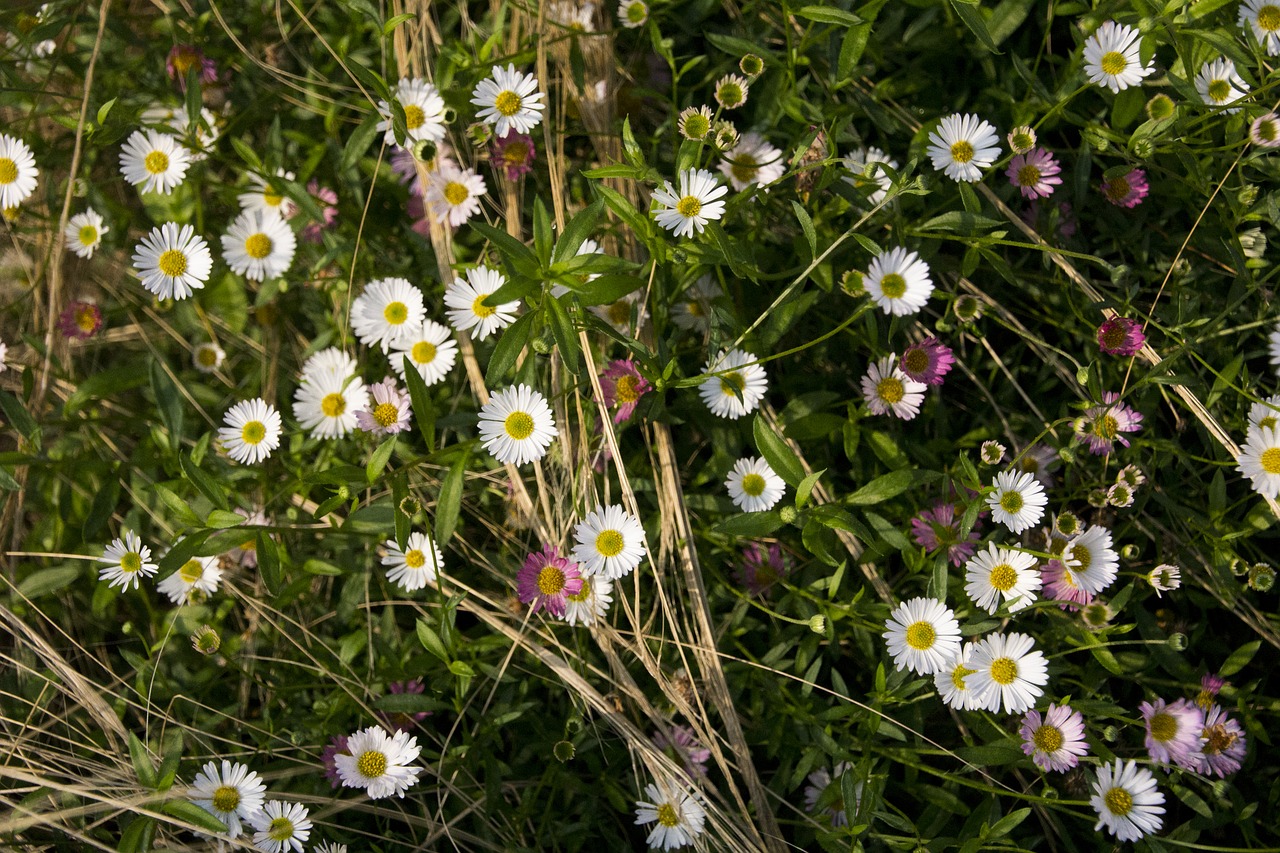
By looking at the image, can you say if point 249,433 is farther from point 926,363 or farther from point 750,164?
point 926,363

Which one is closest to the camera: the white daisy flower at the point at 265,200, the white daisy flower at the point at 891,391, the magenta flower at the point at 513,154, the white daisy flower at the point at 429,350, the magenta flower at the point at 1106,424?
the magenta flower at the point at 1106,424

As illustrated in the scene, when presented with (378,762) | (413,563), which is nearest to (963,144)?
(413,563)

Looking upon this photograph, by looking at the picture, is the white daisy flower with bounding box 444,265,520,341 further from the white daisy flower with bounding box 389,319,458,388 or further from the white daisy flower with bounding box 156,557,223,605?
the white daisy flower with bounding box 156,557,223,605

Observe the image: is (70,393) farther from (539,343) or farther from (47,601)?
(539,343)

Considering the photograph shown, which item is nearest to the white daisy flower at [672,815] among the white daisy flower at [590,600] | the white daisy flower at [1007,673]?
the white daisy flower at [590,600]

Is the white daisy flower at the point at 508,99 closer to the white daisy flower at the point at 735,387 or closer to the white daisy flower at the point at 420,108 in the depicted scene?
the white daisy flower at the point at 420,108
